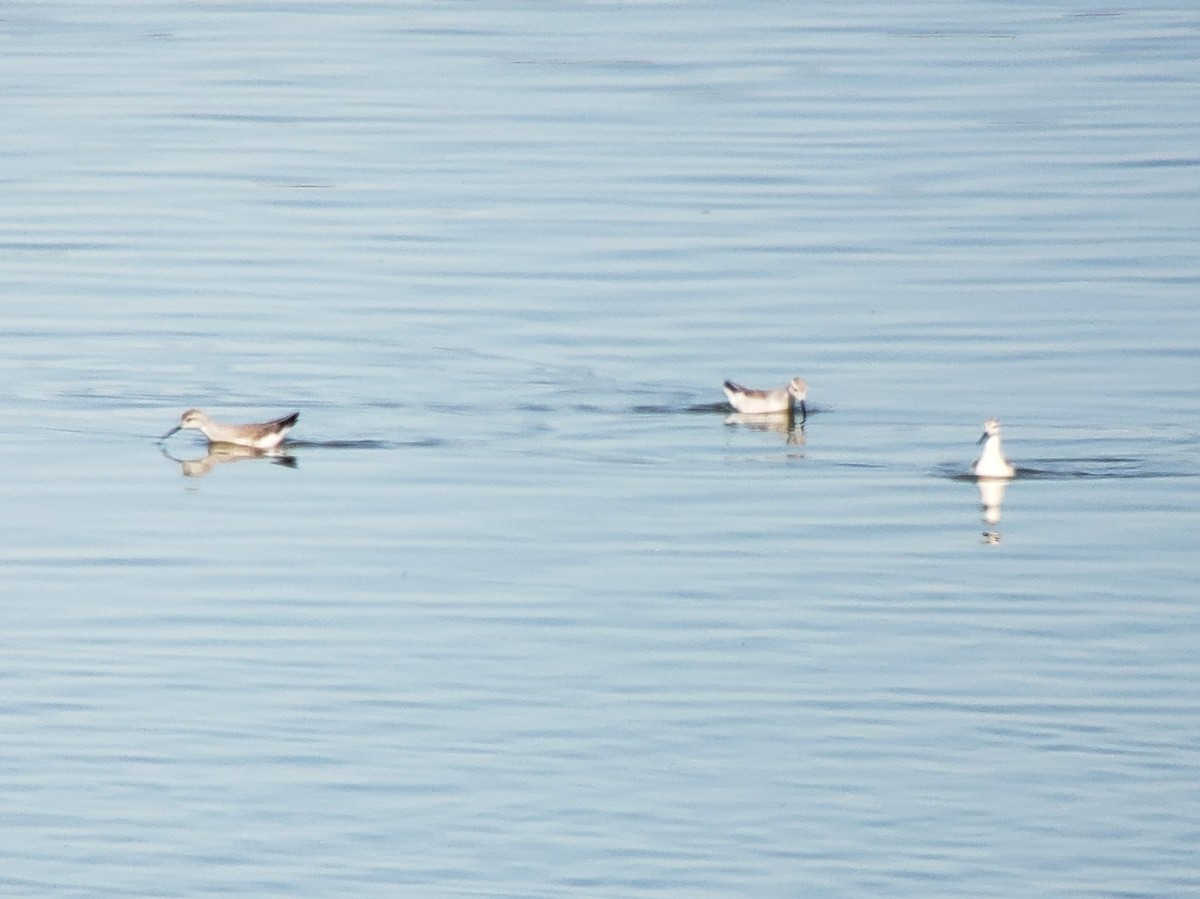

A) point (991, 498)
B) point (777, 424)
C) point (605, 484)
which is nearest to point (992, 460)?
point (991, 498)

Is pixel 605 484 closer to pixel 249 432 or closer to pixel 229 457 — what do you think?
pixel 249 432

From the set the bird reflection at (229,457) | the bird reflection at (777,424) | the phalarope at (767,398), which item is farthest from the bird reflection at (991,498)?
the bird reflection at (229,457)

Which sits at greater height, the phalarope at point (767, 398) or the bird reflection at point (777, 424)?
the phalarope at point (767, 398)

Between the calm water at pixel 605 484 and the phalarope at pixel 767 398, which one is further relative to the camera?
the phalarope at pixel 767 398

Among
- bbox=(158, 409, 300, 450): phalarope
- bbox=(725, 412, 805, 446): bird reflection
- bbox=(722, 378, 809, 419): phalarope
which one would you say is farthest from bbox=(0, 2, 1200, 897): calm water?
bbox=(158, 409, 300, 450): phalarope

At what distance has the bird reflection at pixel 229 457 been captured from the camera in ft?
68.0

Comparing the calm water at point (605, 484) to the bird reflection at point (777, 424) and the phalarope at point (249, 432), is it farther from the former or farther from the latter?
the phalarope at point (249, 432)

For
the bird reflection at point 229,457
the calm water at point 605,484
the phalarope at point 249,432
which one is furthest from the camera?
the phalarope at point 249,432

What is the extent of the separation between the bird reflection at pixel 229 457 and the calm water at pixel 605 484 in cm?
15

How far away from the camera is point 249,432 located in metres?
21.1

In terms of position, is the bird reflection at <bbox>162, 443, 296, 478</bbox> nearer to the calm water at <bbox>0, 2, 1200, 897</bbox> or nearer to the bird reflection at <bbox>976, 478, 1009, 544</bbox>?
the calm water at <bbox>0, 2, 1200, 897</bbox>

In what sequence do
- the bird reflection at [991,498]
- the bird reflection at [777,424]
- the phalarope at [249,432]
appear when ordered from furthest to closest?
the bird reflection at [777,424] → the phalarope at [249,432] → the bird reflection at [991,498]

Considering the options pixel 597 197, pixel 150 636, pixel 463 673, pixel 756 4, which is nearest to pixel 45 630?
pixel 150 636

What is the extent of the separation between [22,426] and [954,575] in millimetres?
8662
